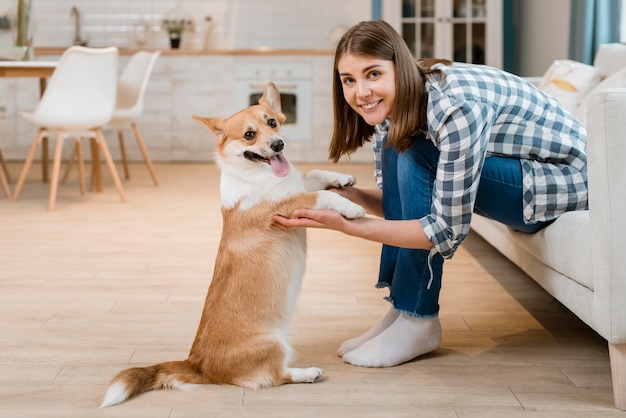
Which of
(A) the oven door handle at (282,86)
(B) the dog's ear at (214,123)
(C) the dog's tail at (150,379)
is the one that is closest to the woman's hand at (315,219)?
(B) the dog's ear at (214,123)

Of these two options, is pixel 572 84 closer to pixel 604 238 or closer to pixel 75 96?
pixel 604 238

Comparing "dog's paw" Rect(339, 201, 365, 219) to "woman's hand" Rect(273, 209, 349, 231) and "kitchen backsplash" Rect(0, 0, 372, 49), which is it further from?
"kitchen backsplash" Rect(0, 0, 372, 49)

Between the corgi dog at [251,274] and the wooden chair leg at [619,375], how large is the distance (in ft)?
1.92

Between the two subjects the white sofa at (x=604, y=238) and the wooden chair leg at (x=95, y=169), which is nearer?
the white sofa at (x=604, y=238)

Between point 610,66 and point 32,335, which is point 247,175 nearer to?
point 32,335

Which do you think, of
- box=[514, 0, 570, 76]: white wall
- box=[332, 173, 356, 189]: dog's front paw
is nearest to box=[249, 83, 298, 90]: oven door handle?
box=[514, 0, 570, 76]: white wall

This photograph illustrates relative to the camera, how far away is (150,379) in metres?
1.56

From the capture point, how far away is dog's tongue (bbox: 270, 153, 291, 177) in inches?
66.8

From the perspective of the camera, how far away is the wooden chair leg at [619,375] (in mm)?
1518

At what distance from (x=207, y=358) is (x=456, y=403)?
0.52m

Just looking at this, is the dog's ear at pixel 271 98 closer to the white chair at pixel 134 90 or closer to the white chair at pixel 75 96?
the white chair at pixel 75 96

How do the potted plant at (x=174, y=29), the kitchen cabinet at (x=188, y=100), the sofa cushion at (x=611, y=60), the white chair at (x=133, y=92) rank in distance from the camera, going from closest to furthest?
the sofa cushion at (x=611, y=60) < the white chair at (x=133, y=92) < the kitchen cabinet at (x=188, y=100) < the potted plant at (x=174, y=29)

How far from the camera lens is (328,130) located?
20.6ft

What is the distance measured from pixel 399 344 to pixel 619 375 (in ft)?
1.60
